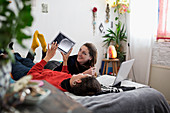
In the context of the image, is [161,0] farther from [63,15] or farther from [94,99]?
[94,99]

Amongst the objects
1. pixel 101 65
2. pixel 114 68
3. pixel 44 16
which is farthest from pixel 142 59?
pixel 44 16

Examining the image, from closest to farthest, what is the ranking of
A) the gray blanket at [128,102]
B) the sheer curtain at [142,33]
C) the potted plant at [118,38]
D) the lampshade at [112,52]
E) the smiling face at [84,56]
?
the gray blanket at [128,102], the smiling face at [84,56], the sheer curtain at [142,33], the lampshade at [112,52], the potted plant at [118,38]

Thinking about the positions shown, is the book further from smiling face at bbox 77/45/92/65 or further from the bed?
the bed

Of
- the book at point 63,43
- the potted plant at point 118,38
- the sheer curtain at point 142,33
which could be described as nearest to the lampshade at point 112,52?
the potted plant at point 118,38

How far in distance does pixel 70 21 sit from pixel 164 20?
5.73 ft

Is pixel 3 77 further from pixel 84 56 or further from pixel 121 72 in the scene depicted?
pixel 84 56

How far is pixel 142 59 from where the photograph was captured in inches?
123

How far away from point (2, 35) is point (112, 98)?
99 centimetres

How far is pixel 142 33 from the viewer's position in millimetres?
3107

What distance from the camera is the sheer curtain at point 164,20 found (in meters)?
2.62

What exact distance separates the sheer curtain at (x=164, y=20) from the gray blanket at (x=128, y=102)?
5.24 ft

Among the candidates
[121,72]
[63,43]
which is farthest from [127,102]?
[63,43]

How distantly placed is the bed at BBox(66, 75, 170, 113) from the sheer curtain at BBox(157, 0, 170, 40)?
1584 mm

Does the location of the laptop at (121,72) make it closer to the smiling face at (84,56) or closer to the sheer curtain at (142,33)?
the smiling face at (84,56)
